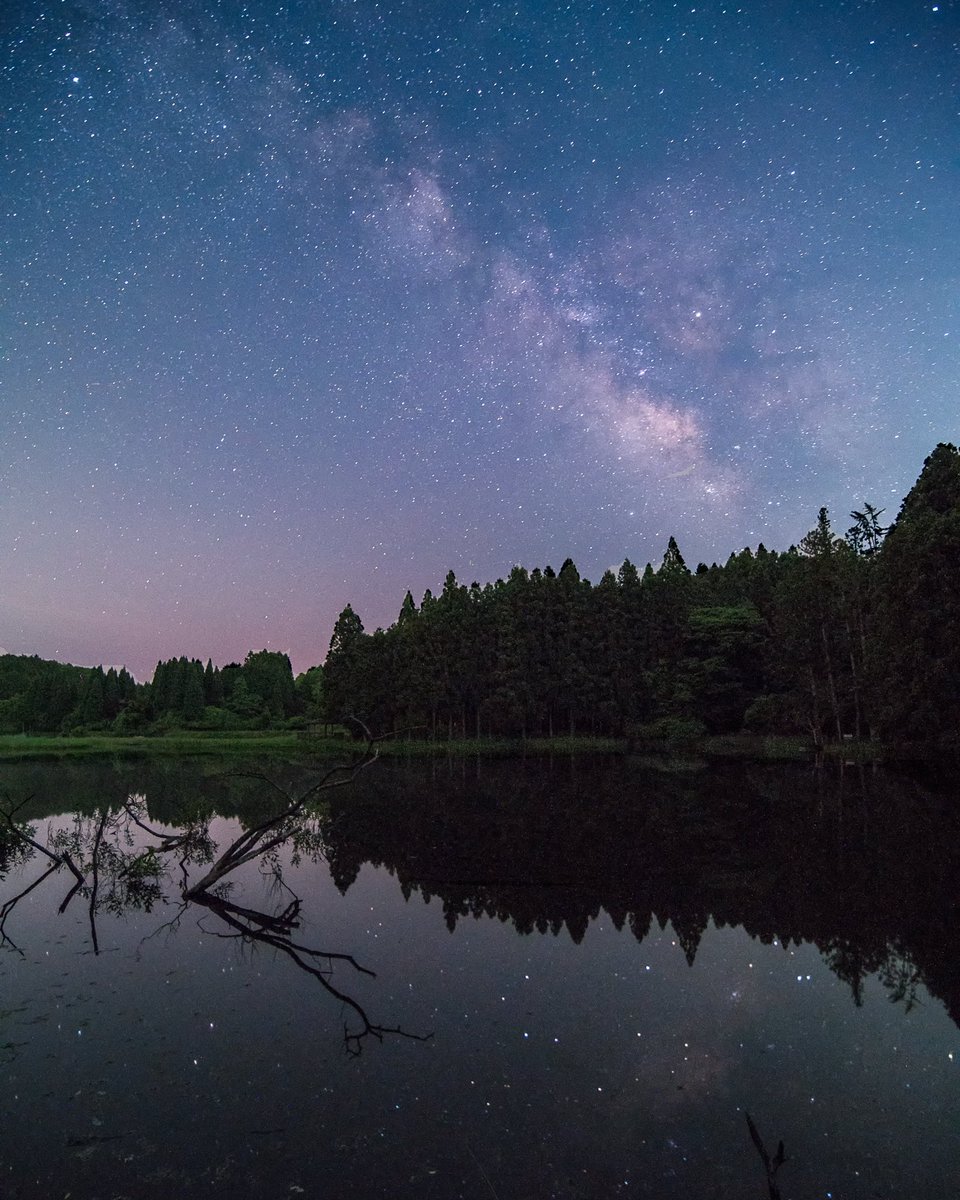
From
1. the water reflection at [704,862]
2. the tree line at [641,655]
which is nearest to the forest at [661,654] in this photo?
the tree line at [641,655]

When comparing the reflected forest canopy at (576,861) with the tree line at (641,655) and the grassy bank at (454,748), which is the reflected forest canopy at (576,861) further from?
the tree line at (641,655)

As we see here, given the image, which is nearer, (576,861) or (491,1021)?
(491,1021)

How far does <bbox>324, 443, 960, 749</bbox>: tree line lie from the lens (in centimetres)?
5662

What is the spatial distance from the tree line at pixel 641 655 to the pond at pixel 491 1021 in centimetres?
3556

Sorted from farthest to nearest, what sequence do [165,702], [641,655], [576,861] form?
[165,702] < [641,655] < [576,861]

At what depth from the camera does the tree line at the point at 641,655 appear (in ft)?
186

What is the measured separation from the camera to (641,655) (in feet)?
237

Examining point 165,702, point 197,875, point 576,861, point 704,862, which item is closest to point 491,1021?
point 576,861

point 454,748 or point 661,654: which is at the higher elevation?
point 661,654

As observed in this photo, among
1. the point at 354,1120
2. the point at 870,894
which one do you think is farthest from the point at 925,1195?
the point at 870,894

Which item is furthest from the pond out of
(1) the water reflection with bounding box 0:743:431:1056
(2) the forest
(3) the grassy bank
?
(3) the grassy bank

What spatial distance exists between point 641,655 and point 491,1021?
6513cm

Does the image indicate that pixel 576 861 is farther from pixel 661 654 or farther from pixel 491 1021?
pixel 661 654

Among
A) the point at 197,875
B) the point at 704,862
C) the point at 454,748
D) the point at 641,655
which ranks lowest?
the point at 454,748
